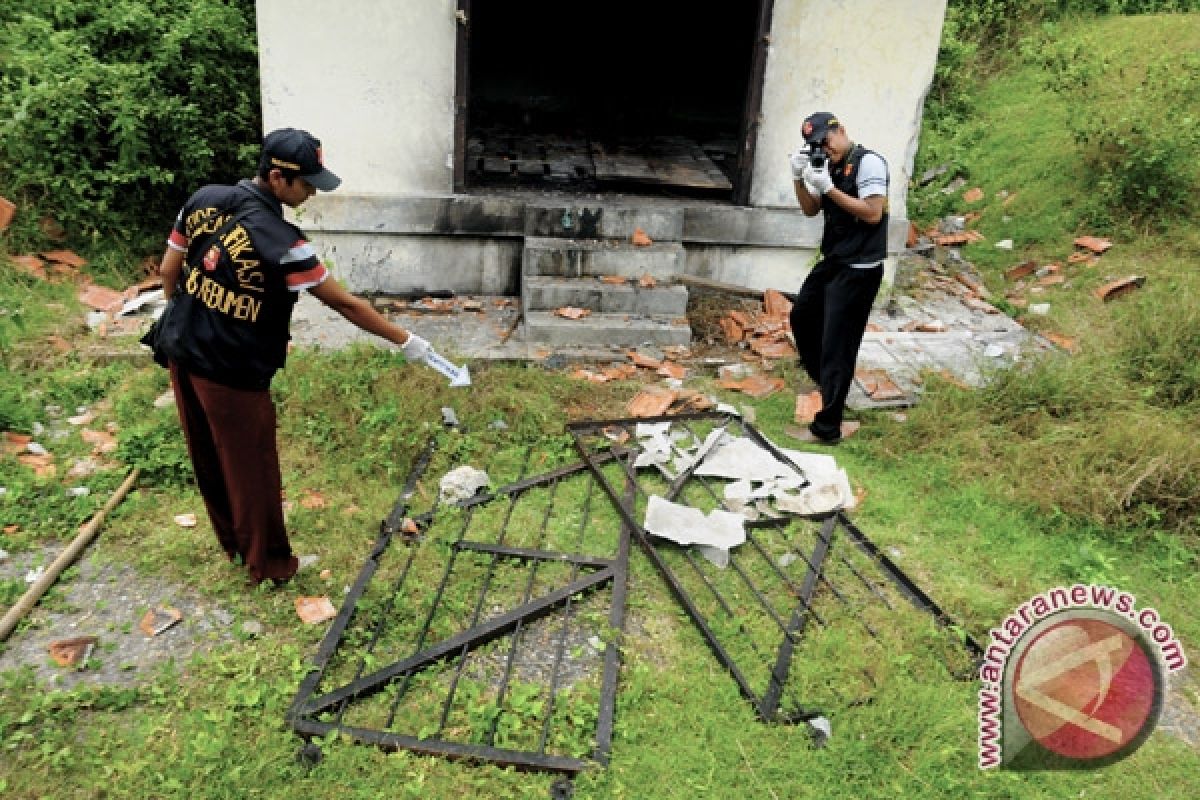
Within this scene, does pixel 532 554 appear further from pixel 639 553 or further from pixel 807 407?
pixel 807 407

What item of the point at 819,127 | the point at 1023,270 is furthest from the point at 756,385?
the point at 1023,270

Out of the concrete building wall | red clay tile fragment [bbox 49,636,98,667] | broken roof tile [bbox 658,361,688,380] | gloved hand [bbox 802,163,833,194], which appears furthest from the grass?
gloved hand [bbox 802,163,833,194]

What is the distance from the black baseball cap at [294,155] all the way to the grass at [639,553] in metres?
1.75

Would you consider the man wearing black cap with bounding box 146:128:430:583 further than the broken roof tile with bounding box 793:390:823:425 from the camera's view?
No

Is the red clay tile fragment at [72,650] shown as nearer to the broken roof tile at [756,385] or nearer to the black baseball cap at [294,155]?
the black baseball cap at [294,155]

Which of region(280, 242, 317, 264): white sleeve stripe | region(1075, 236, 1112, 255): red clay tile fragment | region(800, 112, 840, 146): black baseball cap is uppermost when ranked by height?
region(800, 112, 840, 146): black baseball cap

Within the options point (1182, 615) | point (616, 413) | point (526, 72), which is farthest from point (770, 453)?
point (526, 72)

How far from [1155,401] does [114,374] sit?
639cm

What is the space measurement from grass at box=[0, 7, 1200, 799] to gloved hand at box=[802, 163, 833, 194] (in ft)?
4.77

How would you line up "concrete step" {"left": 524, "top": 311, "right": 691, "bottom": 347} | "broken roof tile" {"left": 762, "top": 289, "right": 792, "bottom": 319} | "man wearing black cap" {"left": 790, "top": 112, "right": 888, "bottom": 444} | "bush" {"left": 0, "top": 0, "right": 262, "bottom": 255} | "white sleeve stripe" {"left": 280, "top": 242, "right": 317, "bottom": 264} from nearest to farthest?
"white sleeve stripe" {"left": 280, "top": 242, "right": 317, "bottom": 264} → "man wearing black cap" {"left": 790, "top": 112, "right": 888, "bottom": 444} → "concrete step" {"left": 524, "top": 311, "right": 691, "bottom": 347} → "bush" {"left": 0, "top": 0, "right": 262, "bottom": 255} → "broken roof tile" {"left": 762, "top": 289, "right": 792, "bottom": 319}

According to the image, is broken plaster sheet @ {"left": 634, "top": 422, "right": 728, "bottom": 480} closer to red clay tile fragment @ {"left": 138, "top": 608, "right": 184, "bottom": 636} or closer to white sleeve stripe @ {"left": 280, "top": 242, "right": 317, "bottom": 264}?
white sleeve stripe @ {"left": 280, "top": 242, "right": 317, "bottom": 264}

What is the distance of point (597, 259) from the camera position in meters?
6.39

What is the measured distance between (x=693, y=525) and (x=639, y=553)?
31 cm

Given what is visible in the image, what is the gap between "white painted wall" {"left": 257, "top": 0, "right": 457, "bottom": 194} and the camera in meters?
5.76
